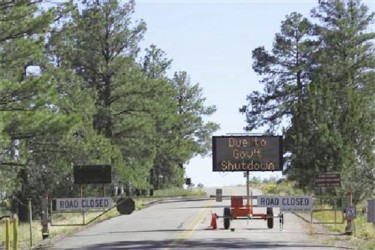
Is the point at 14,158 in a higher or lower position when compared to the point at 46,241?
higher

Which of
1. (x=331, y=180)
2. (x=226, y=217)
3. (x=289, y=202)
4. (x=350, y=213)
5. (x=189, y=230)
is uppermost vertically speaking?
(x=331, y=180)

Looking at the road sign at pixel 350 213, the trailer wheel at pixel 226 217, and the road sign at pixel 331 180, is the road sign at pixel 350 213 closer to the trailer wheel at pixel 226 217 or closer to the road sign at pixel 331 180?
the trailer wheel at pixel 226 217

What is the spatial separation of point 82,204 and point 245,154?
5.66 meters

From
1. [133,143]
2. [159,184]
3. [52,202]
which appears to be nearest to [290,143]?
[133,143]

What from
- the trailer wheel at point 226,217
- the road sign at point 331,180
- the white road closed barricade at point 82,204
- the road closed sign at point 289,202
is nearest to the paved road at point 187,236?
the trailer wheel at point 226,217

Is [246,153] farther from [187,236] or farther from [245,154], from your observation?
[187,236]

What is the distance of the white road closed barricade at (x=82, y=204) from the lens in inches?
1112

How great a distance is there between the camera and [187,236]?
1040 inches

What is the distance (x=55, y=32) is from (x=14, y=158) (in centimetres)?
640

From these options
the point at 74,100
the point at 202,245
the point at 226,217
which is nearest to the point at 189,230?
the point at 226,217

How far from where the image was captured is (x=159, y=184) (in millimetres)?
80625

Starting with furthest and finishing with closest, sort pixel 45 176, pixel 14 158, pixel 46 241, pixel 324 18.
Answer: pixel 324 18 → pixel 45 176 → pixel 14 158 → pixel 46 241

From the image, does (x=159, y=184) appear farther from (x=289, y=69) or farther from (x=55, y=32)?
(x=55, y=32)

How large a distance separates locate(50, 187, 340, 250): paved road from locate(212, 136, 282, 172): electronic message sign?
7.16 feet
